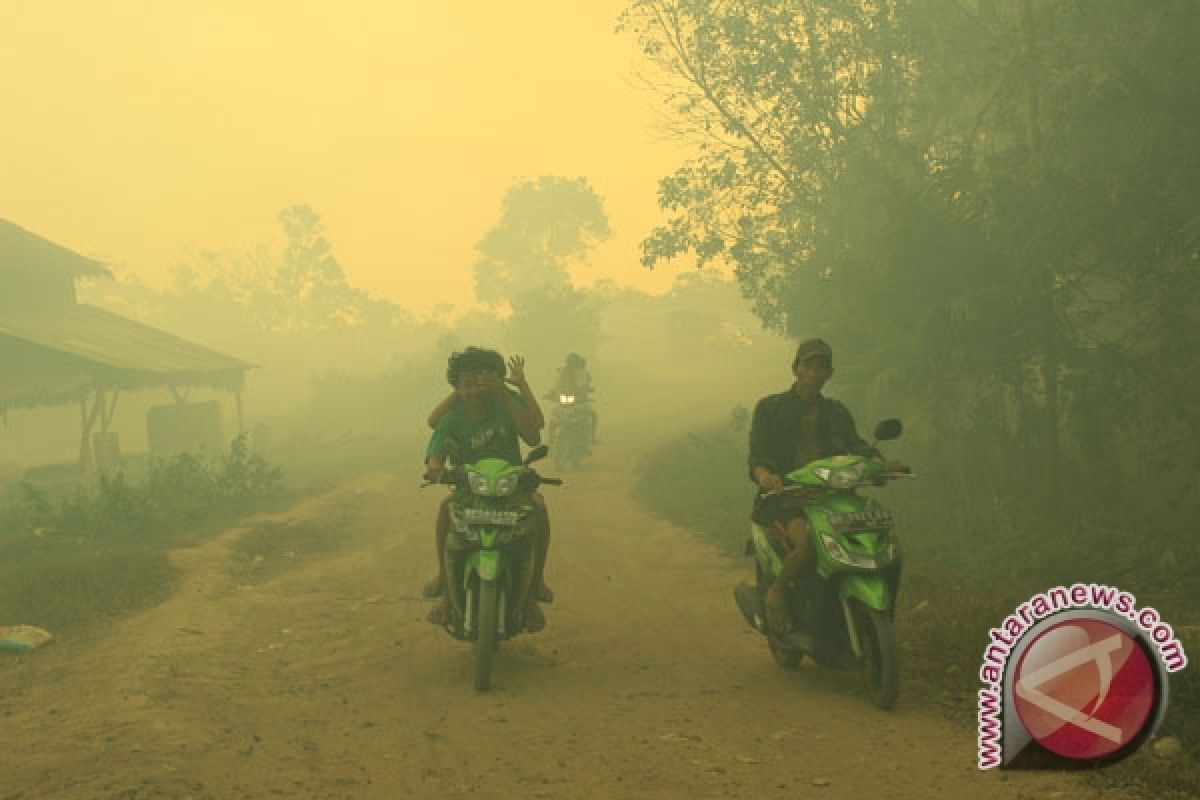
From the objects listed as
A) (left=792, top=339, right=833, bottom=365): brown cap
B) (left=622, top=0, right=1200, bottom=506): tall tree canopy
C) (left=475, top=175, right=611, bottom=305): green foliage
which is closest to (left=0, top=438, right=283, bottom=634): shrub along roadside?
(left=792, top=339, right=833, bottom=365): brown cap

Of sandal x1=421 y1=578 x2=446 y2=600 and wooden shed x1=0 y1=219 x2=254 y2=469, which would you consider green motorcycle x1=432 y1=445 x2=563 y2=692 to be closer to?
sandal x1=421 y1=578 x2=446 y2=600

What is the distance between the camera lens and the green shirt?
679 centimetres

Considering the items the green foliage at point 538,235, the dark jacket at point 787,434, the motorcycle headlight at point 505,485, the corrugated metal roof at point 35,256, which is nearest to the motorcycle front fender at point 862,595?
the dark jacket at point 787,434

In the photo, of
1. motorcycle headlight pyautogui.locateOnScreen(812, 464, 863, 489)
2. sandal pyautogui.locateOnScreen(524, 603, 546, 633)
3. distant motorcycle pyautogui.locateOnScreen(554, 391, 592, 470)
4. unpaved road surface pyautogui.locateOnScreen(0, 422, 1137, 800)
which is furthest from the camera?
distant motorcycle pyautogui.locateOnScreen(554, 391, 592, 470)

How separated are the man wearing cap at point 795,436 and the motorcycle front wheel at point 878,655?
536mm

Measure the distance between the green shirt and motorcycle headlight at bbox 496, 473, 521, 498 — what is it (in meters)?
0.65

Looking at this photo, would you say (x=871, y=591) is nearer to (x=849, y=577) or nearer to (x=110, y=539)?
(x=849, y=577)

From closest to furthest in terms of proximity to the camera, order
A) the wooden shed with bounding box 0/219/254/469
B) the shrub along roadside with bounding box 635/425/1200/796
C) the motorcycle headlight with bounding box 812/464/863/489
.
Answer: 1. the shrub along roadside with bounding box 635/425/1200/796
2. the motorcycle headlight with bounding box 812/464/863/489
3. the wooden shed with bounding box 0/219/254/469

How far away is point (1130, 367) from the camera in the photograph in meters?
11.4

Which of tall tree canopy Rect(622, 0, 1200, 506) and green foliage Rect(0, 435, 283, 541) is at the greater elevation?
tall tree canopy Rect(622, 0, 1200, 506)

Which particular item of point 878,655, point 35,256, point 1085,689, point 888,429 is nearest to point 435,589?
point 878,655

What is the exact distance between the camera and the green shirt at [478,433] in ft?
22.3

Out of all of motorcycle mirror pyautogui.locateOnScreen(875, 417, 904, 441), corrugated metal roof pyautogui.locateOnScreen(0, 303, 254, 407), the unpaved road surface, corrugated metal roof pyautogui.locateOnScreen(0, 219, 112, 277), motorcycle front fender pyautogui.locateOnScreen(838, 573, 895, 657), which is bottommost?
the unpaved road surface

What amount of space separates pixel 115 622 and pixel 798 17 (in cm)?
1619
